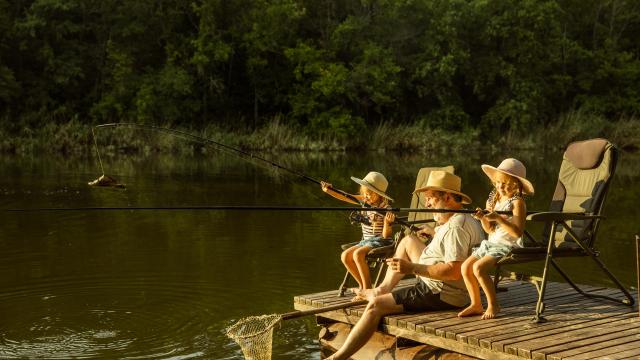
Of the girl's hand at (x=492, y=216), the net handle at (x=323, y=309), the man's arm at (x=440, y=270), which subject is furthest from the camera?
the net handle at (x=323, y=309)

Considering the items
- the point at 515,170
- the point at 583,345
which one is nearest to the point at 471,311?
the point at 583,345

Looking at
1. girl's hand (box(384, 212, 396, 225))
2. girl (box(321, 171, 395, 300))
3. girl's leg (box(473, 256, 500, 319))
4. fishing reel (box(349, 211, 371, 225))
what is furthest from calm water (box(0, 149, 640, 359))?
girl's leg (box(473, 256, 500, 319))

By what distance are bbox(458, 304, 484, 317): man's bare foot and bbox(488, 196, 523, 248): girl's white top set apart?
0.46 m

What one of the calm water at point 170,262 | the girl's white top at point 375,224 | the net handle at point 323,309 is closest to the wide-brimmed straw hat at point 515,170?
the girl's white top at point 375,224

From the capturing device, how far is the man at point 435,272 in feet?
18.5

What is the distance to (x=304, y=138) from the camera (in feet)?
117

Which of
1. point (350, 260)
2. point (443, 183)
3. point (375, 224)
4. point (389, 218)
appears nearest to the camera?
point (443, 183)

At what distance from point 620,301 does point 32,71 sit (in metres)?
35.7

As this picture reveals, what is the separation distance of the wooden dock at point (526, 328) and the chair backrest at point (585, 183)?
0.57 meters

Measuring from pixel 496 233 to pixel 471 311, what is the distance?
577 mm

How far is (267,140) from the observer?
34500 mm

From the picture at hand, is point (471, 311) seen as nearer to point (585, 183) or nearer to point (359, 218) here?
point (359, 218)

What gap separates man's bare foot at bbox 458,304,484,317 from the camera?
5680mm

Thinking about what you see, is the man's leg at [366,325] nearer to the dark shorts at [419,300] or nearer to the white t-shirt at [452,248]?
the dark shorts at [419,300]
